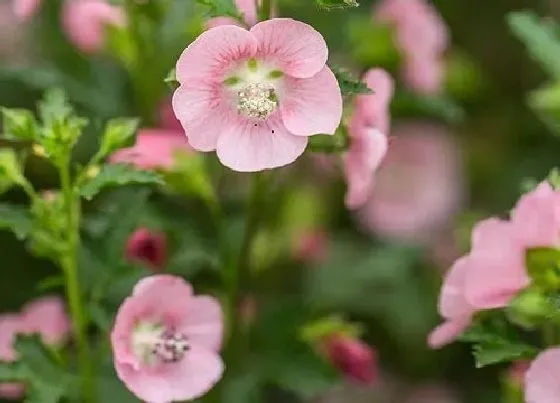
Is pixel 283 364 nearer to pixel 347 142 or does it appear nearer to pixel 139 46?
pixel 347 142

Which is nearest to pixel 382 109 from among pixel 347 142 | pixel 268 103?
pixel 347 142

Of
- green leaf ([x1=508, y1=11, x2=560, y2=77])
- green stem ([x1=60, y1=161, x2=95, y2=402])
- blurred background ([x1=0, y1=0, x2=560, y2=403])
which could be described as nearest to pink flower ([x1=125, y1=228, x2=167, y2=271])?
blurred background ([x1=0, y1=0, x2=560, y2=403])

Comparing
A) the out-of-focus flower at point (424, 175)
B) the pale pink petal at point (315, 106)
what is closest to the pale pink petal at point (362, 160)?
the pale pink petal at point (315, 106)

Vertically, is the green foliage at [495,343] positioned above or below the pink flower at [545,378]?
above

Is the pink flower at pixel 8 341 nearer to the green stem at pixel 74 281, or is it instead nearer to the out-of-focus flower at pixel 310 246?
the green stem at pixel 74 281

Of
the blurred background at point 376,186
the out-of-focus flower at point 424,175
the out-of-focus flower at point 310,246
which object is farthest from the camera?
the out-of-focus flower at point 424,175

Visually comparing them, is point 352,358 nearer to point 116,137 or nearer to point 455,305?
point 455,305

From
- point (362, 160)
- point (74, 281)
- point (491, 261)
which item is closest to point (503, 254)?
point (491, 261)

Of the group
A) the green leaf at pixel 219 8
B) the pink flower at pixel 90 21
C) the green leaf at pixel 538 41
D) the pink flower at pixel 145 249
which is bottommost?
the pink flower at pixel 145 249
